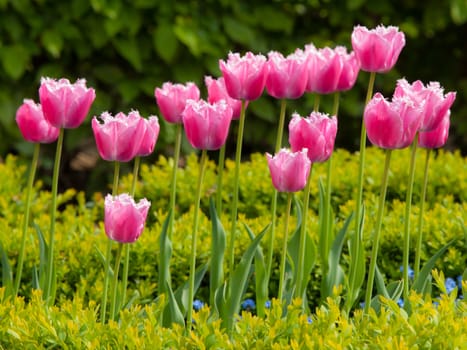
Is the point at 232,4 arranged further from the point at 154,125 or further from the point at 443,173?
the point at 154,125

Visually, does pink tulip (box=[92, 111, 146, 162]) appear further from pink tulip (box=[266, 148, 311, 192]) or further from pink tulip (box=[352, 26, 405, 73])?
pink tulip (box=[352, 26, 405, 73])

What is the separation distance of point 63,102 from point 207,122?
46cm

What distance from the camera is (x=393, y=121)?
117 inches

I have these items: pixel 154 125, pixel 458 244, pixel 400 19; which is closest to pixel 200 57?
pixel 400 19

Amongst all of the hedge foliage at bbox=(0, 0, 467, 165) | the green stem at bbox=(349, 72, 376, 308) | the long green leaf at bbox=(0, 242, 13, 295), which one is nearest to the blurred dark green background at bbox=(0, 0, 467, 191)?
the hedge foliage at bbox=(0, 0, 467, 165)

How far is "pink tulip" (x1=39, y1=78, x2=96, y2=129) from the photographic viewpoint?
10.5 ft

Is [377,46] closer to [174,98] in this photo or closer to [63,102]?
[174,98]

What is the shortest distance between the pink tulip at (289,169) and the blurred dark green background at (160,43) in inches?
145

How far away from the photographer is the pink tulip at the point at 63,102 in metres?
3.20

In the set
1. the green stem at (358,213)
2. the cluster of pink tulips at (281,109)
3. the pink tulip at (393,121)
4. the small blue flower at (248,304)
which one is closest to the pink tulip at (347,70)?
the cluster of pink tulips at (281,109)

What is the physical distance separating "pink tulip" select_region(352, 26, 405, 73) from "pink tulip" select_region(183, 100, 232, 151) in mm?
522

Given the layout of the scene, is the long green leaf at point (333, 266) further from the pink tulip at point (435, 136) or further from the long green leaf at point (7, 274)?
the long green leaf at point (7, 274)

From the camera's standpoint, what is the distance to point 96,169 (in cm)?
712

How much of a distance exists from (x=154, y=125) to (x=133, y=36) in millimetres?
3710
